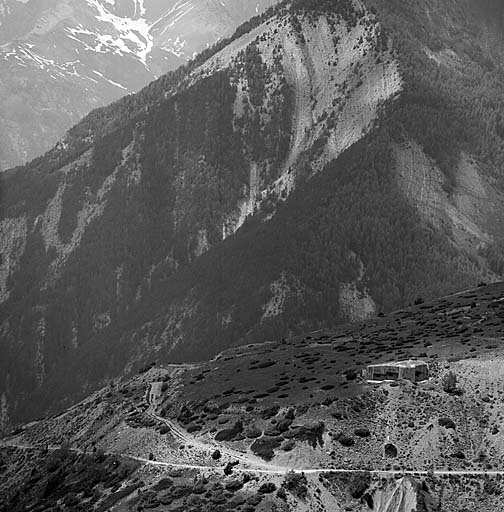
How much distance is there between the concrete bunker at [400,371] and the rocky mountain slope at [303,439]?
53.0 inches

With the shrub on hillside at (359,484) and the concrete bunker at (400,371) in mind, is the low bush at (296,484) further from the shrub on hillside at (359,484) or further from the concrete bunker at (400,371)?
the concrete bunker at (400,371)

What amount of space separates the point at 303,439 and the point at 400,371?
1840cm

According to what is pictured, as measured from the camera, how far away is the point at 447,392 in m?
102

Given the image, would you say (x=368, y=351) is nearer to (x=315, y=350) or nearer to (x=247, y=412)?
(x=315, y=350)

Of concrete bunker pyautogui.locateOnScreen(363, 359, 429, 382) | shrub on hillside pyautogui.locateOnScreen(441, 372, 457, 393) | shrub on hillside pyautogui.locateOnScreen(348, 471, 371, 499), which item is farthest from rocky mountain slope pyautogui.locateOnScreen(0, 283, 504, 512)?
concrete bunker pyautogui.locateOnScreen(363, 359, 429, 382)

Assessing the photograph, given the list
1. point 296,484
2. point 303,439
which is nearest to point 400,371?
point 303,439

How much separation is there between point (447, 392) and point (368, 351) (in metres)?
29.4

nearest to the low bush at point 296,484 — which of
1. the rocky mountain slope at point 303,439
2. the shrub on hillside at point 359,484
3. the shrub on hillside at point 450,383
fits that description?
the rocky mountain slope at point 303,439

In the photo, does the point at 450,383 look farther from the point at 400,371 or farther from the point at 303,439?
the point at 303,439

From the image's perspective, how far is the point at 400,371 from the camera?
348 feet

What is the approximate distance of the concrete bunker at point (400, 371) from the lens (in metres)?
106

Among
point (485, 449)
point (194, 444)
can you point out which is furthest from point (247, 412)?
point (485, 449)

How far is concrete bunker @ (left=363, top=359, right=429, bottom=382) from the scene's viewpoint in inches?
4156

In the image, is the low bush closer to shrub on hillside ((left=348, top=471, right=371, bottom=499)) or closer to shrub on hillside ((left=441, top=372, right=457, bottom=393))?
shrub on hillside ((left=348, top=471, right=371, bottom=499))
